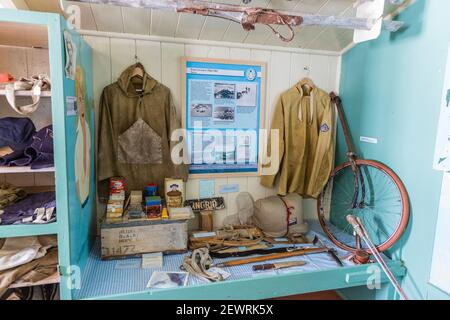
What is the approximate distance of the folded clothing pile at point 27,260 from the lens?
4.09ft

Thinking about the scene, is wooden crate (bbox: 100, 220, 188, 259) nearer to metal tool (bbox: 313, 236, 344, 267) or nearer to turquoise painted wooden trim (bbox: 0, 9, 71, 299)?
turquoise painted wooden trim (bbox: 0, 9, 71, 299)

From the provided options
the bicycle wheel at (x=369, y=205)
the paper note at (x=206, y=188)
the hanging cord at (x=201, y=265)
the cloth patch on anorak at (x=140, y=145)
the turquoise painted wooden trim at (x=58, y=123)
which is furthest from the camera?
the paper note at (x=206, y=188)

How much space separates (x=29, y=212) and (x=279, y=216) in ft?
4.70

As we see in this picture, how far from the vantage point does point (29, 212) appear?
126 centimetres

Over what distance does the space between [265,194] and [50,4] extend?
1772 millimetres

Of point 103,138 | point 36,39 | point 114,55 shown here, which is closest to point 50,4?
point 36,39

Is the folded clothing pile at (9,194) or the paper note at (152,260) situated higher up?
the folded clothing pile at (9,194)

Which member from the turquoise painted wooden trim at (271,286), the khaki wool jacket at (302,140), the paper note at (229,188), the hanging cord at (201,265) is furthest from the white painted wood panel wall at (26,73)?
the khaki wool jacket at (302,140)

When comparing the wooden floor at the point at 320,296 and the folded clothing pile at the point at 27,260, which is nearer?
the folded clothing pile at the point at 27,260

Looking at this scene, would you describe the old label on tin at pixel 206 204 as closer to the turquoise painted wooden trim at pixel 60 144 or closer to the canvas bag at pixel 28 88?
the turquoise painted wooden trim at pixel 60 144

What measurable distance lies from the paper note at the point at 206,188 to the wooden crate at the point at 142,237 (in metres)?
0.40

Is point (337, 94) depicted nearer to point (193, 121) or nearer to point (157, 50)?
point (193, 121)

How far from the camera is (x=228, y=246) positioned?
1767mm

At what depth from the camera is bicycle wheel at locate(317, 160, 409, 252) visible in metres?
1.66
